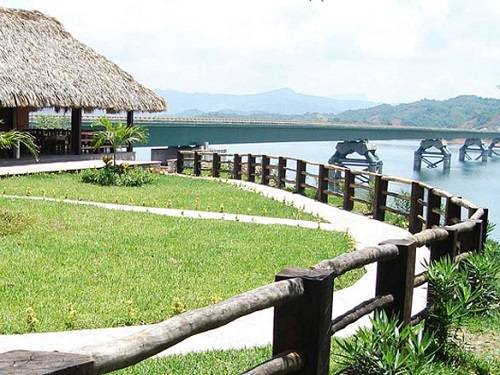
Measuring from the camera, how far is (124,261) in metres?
9.61

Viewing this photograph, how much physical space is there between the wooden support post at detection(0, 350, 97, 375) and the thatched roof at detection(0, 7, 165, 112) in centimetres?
2206

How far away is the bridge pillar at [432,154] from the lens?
90.5 meters

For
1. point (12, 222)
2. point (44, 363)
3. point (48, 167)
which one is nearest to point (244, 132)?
point (48, 167)

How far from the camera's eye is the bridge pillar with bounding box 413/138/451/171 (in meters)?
90.5

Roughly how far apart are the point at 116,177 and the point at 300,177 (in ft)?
18.4

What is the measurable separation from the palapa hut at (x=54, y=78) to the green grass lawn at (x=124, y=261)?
10913 millimetres

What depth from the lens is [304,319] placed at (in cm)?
402

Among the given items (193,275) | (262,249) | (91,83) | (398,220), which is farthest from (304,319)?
(91,83)

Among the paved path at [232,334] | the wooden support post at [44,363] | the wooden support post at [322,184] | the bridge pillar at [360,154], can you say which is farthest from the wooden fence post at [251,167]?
the bridge pillar at [360,154]

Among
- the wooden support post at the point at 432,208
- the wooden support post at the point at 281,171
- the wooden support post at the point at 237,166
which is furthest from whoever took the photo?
the wooden support post at the point at 237,166

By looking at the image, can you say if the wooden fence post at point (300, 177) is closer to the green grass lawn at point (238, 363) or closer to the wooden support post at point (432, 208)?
the wooden support post at point (432, 208)

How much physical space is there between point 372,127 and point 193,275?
204ft

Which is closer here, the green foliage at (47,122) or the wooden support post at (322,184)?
the wooden support post at (322,184)

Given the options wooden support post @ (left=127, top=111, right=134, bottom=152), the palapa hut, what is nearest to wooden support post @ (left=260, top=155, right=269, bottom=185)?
the palapa hut
